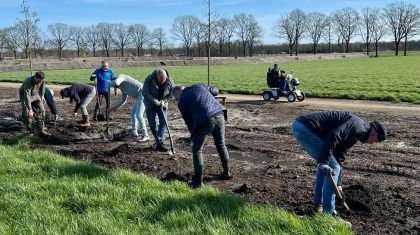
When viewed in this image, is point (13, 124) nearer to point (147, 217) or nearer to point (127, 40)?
point (147, 217)

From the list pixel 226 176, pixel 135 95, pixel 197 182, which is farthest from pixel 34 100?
pixel 197 182

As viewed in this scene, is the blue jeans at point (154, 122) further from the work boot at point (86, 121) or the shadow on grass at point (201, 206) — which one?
the shadow on grass at point (201, 206)

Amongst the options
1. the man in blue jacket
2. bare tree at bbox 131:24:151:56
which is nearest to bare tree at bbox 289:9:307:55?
bare tree at bbox 131:24:151:56

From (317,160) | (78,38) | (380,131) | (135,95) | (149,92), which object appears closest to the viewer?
(380,131)

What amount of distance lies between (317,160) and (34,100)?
8557mm

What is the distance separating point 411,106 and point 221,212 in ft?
41.3

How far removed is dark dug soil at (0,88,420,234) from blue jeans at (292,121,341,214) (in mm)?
284

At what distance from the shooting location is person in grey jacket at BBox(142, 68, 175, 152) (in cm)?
923

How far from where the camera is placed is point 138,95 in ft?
36.2

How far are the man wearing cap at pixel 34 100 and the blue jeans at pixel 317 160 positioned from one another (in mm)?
7614

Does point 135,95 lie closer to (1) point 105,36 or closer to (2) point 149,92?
(2) point 149,92

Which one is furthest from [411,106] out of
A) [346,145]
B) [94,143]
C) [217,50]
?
[217,50]

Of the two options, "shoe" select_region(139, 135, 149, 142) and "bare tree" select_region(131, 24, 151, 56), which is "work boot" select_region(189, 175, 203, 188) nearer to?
"shoe" select_region(139, 135, 149, 142)

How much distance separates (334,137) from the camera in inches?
203
